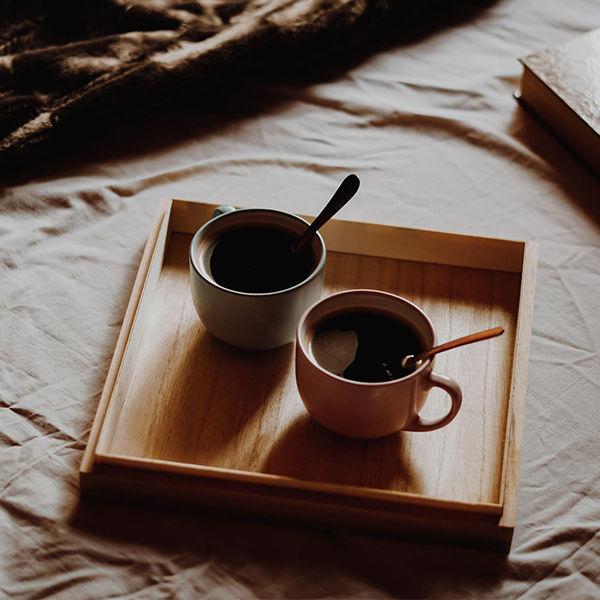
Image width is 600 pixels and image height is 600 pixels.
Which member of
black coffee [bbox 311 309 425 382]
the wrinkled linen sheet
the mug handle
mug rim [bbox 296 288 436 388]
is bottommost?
the wrinkled linen sheet

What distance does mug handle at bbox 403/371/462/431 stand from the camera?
514mm

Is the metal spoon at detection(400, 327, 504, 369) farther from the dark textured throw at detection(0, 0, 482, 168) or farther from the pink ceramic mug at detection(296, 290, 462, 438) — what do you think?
the dark textured throw at detection(0, 0, 482, 168)

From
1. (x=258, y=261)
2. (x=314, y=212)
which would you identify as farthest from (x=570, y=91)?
(x=258, y=261)

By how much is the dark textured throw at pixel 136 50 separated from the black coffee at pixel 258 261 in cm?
30

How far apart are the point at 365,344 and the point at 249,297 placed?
0.27ft

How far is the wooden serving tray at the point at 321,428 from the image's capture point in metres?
0.51

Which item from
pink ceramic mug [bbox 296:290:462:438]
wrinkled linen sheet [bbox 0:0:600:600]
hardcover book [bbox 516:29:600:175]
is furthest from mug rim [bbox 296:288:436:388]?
hardcover book [bbox 516:29:600:175]

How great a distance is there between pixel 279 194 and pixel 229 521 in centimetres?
36

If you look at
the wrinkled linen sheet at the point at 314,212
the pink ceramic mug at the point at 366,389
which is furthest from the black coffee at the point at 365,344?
the wrinkled linen sheet at the point at 314,212

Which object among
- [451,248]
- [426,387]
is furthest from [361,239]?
[426,387]

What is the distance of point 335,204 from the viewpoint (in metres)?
0.59

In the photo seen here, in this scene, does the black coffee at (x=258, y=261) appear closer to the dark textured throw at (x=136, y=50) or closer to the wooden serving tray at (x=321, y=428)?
the wooden serving tray at (x=321, y=428)

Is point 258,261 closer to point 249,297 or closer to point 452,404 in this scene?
point 249,297

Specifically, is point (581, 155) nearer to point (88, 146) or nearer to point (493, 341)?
point (493, 341)
